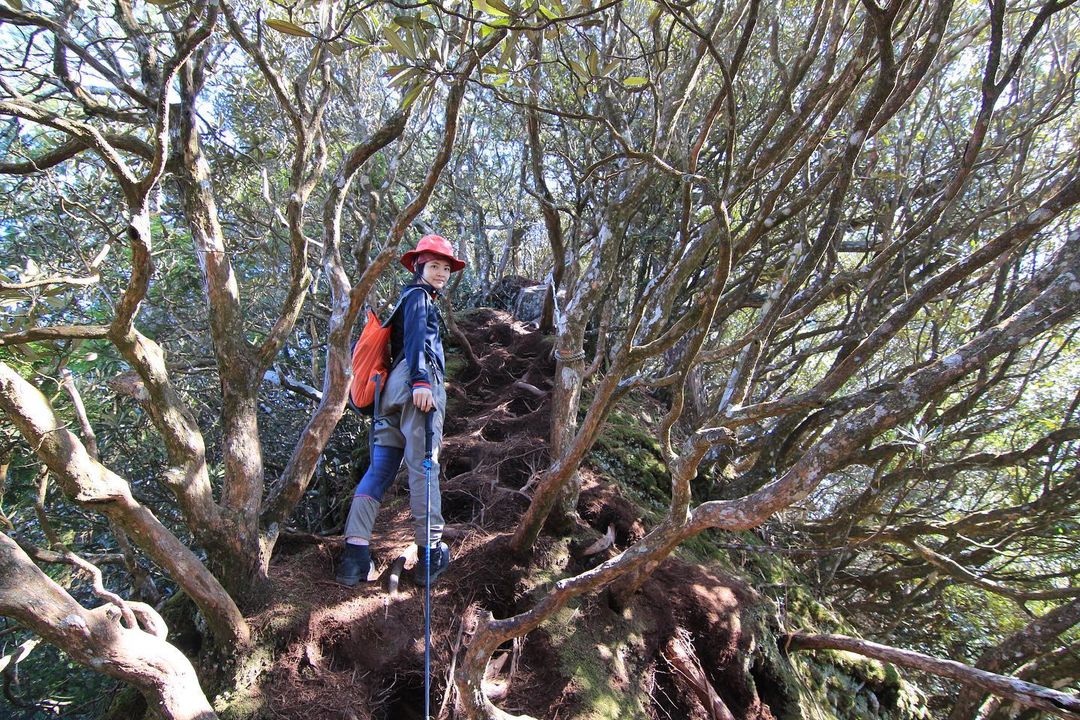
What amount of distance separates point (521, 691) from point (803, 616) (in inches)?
106

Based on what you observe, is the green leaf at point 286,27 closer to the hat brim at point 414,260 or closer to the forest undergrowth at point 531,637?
the hat brim at point 414,260

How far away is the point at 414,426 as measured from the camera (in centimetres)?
369

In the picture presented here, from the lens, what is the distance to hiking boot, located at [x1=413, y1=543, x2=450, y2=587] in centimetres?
362

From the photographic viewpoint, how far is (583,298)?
4258 millimetres

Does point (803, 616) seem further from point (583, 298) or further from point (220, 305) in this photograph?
point (220, 305)

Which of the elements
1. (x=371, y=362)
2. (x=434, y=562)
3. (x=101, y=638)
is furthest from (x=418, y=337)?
(x=101, y=638)

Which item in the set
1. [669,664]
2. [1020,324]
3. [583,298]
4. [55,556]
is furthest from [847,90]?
[55,556]

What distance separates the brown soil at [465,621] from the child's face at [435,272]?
182 cm

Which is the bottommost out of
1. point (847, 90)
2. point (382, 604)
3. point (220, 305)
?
point (382, 604)

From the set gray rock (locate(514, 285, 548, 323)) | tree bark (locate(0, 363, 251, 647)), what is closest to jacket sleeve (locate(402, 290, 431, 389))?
tree bark (locate(0, 363, 251, 647))

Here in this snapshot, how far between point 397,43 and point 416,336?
169 centimetres

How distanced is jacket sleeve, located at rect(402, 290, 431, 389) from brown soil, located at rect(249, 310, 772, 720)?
1266mm

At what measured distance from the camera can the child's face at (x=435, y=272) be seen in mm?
3943

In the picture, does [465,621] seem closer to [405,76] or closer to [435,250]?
[435,250]
